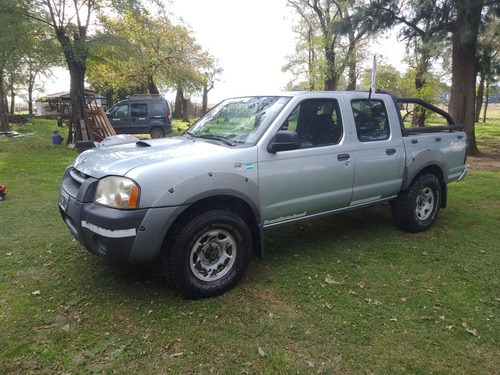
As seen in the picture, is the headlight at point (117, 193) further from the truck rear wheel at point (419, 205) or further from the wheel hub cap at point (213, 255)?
the truck rear wheel at point (419, 205)

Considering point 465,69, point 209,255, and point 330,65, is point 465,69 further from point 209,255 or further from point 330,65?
point 209,255

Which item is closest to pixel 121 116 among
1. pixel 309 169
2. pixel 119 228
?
pixel 309 169

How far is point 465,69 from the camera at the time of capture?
36.6 ft

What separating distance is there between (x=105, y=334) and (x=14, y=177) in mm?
7458

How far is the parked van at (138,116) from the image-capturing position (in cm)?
1700

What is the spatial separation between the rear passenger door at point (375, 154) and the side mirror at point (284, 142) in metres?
1.11

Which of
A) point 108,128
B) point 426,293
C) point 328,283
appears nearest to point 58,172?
point 108,128

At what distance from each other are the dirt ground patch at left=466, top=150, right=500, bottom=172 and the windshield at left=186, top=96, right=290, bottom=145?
27.0ft

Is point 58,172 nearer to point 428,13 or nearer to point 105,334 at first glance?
point 105,334

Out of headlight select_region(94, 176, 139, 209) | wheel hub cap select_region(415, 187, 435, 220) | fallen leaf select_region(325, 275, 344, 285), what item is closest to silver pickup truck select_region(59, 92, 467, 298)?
headlight select_region(94, 176, 139, 209)

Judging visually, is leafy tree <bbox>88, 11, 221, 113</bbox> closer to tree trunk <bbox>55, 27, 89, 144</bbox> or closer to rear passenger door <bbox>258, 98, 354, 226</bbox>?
tree trunk <bbox>55, 27, 89, 144</bbox>

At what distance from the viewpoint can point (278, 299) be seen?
10.8 ft

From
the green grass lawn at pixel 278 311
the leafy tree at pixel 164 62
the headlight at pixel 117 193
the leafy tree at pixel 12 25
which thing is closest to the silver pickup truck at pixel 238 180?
the headlight at pixel 117 193

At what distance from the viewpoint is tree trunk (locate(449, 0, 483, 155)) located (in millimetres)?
9703
